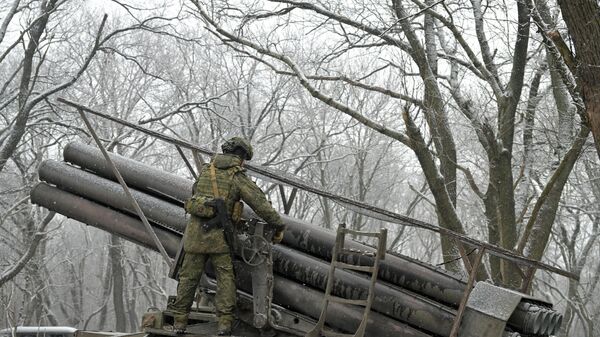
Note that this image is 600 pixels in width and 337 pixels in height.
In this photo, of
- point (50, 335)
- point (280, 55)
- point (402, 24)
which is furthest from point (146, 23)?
point (50, 335)

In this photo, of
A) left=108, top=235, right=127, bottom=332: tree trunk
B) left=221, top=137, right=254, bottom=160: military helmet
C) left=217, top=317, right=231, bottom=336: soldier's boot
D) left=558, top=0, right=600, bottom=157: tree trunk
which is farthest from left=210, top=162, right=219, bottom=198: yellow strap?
left=108, top=235, right=127, bottom=332: tree trunk

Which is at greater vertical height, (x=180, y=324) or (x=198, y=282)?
(x=198, y=282)

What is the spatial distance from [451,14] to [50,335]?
6797 millimetres

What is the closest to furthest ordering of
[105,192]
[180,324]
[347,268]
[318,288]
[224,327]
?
1. [347,268]
2. [224,327]
3. [180,324]
4. [318,288]
5. [105,192]

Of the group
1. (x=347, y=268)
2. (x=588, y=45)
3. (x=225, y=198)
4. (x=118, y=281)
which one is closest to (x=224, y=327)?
(x=225, y=198)

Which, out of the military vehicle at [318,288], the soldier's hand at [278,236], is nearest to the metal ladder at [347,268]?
the military vehicle at [318,288]

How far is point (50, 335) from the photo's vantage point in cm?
980

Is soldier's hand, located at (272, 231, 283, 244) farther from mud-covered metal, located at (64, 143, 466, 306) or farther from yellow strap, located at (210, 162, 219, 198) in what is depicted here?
yellow strap, located at (210, 162, 219, 198)

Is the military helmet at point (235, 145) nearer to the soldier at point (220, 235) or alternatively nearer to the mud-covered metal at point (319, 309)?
the soldier at point (220, 235)

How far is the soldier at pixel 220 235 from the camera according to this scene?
20.8ft

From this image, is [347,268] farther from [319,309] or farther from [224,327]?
[224,327]

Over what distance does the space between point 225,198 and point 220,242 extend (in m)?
0.37

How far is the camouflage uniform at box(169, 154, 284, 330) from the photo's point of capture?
6.35 metres

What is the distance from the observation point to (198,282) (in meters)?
6.50
